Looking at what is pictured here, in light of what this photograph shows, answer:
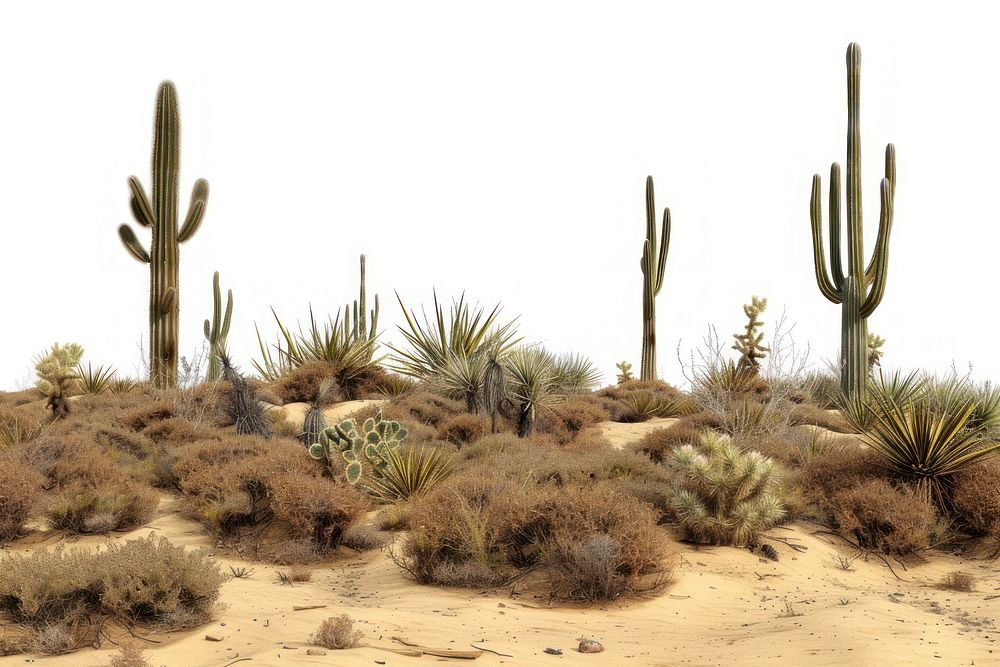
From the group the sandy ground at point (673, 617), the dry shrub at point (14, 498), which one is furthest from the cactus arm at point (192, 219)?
the sandy ground at point (673, 617)

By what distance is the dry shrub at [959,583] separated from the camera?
9.51 m

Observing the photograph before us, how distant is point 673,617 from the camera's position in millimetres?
8039

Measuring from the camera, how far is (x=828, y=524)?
11500 mm

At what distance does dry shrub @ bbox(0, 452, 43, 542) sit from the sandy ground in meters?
0.32

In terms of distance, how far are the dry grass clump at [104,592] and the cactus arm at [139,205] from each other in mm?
14199

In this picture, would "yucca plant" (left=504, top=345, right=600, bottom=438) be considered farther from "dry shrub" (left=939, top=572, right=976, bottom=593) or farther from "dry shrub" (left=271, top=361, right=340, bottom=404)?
"dry shrub" (left=939, top=572, right=976, bottom=593)

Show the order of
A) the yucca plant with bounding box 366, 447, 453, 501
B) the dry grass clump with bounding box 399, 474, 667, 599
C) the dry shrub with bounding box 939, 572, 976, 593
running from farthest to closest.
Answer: the yucca plant with bounding box 366, 447, 453, 501, the dry shrub with bounding box 939, 572, 976, 593, the dry grass clump with bounding box 399, 474, 667, 599

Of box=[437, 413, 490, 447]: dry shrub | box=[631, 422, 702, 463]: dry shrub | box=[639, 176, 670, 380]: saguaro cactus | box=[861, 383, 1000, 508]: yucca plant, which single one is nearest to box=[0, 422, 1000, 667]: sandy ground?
box=[861, 383, 1000, 508]: yucca plant

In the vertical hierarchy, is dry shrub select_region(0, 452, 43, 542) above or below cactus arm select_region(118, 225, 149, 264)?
below

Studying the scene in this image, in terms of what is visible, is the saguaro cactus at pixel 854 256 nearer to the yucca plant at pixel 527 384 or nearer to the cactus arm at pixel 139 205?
the yucca plant at pixel 527 384

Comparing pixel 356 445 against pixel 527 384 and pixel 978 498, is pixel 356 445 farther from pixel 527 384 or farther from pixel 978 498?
pixel 978 498

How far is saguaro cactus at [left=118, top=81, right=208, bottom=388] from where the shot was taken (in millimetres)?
20141

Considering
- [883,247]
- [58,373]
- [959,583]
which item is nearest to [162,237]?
[58,373]

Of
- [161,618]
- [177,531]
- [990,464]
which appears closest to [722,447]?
[990,464]
